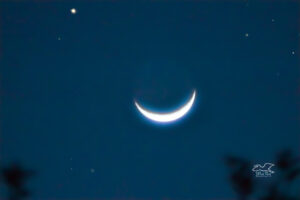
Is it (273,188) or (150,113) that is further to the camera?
(150,113)

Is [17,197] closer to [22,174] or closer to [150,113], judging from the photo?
[22,174]

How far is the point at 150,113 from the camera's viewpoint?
606 centimetres

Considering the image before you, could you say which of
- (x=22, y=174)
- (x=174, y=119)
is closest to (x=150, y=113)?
(x=174, y=119)

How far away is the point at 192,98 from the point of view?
5.90 metres

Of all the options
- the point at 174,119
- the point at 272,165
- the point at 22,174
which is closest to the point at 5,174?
the point at 22,174

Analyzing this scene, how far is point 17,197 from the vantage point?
5.51 metres

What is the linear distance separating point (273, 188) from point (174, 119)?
1.42 metres

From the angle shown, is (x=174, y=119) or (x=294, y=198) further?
(x=174, y=119)

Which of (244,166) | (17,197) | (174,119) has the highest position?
→ (174,119)

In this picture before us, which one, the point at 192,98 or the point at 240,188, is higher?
A: the point at 192,98

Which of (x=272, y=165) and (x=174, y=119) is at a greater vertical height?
(x=174, y=119)

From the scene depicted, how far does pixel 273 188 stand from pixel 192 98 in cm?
142

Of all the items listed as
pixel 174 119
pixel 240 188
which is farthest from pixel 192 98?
pixel 240 188

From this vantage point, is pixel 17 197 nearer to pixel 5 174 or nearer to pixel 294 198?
pixel 5 174
